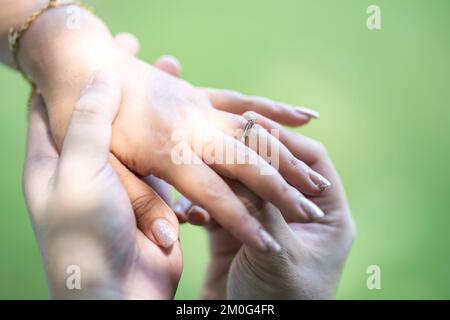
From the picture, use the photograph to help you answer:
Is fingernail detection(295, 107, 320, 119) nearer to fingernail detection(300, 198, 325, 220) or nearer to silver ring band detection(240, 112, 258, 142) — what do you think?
silver ring band detection(240, 112, 258, 142)

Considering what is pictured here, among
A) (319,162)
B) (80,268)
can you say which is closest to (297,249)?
A: (319,162)

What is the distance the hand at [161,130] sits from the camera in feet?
3.47

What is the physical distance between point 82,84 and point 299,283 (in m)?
0.77

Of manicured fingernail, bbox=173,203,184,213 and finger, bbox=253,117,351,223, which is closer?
finger, bbox=253,117,351,223

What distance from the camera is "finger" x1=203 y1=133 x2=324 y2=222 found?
1047 millimetres


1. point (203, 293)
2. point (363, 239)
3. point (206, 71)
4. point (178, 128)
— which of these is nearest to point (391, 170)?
point (363, 239)

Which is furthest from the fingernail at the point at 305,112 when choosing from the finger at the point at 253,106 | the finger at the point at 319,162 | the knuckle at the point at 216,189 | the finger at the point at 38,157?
the finger at the point at 38,157

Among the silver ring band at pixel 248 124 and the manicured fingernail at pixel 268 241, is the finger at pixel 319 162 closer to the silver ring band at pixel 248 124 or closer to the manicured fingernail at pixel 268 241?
the silver ring band at pixel 248 124

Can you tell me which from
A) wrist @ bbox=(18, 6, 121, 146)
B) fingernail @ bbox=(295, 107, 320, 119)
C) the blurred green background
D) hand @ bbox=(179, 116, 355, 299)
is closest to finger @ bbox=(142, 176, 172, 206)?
hand @ bbox=(179, 116, 355, 299)

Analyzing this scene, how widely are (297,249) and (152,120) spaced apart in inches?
19.2

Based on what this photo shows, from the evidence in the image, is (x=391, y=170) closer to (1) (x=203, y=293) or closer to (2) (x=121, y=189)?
(1) (x=203, y=293)

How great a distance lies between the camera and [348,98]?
289cm

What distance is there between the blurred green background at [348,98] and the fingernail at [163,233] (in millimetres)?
1355

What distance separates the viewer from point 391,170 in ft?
8.89
